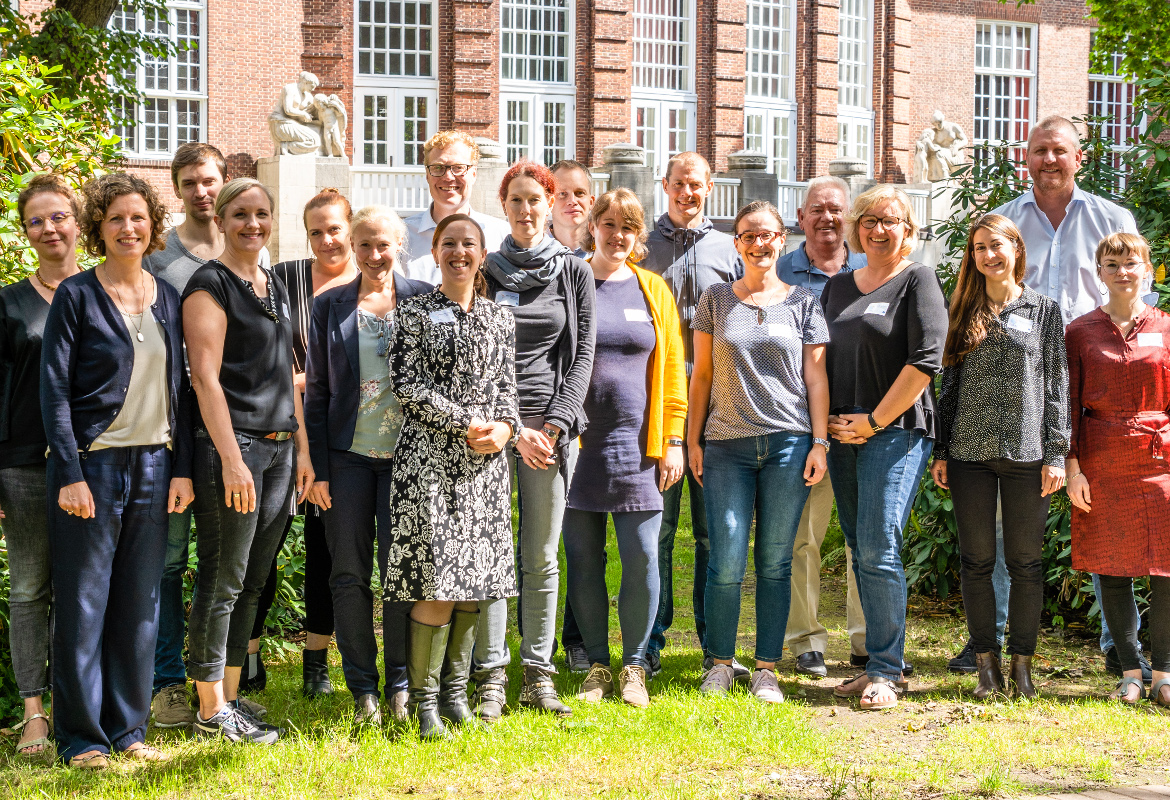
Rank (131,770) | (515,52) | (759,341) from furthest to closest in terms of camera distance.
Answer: (515,52) → (759,341) → (131,770)

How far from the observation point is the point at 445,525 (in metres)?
4.75

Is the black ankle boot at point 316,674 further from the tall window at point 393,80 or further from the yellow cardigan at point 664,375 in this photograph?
the tall window at point 393,80

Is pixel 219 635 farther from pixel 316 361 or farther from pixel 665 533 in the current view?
pixel 665 533

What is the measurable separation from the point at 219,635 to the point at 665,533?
7.67 feet

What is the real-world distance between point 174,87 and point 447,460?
2010 cm

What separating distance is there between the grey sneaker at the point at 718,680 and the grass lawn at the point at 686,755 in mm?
83

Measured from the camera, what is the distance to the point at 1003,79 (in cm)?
3072

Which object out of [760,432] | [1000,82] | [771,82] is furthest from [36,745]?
[1000,82]

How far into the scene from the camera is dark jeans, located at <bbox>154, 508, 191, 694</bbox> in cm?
Answer: 500

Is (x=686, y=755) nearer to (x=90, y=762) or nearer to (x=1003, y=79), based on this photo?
(x=90, y=762)

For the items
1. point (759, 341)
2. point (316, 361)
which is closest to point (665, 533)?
point (759, 341)

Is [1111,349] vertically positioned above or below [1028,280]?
below

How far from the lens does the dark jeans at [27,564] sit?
4656mm

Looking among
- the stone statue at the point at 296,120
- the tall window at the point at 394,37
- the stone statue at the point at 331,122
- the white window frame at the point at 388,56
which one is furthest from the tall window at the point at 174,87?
the tall window at the point at 394,37
